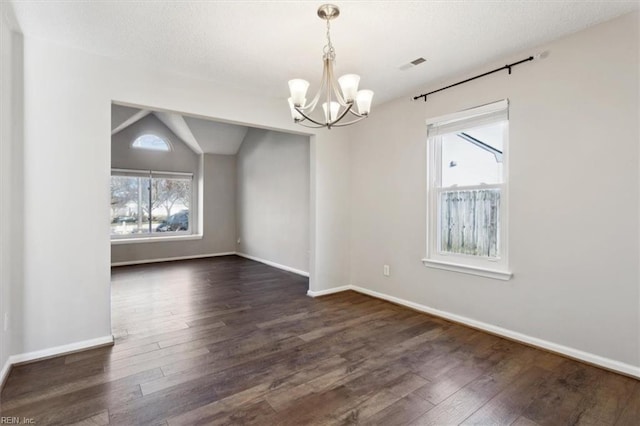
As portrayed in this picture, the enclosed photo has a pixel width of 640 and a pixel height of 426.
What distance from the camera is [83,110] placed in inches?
107

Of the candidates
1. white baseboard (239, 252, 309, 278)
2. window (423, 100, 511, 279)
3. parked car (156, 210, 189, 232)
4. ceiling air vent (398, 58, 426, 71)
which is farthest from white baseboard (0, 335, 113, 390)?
parked car (156, 210, 189, 232)

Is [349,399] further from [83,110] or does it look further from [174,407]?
[83,110]

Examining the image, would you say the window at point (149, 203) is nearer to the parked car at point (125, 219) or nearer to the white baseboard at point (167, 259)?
the parked car at point (125, 219)

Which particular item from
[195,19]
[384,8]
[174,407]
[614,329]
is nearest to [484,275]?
[614,329]

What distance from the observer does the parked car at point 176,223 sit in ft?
23.9

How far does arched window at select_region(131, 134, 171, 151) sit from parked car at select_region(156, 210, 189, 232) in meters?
1.56

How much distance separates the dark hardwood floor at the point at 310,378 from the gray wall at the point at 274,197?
2458 mm

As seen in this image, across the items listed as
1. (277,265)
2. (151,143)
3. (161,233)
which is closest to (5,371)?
(277,265)

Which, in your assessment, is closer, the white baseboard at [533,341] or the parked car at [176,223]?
the white baseboard at [533,341]

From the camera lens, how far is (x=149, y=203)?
7.07m

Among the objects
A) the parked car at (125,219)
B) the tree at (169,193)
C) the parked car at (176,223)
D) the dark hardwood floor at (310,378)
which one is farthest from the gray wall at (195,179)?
the dark hardwood floor at (310,378)

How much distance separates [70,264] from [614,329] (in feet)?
14.4

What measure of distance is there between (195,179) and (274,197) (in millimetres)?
2500

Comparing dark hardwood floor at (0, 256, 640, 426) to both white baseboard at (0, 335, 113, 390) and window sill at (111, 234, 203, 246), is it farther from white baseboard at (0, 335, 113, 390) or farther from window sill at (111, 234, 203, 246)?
window sill at (111, 234, 203, 246)
